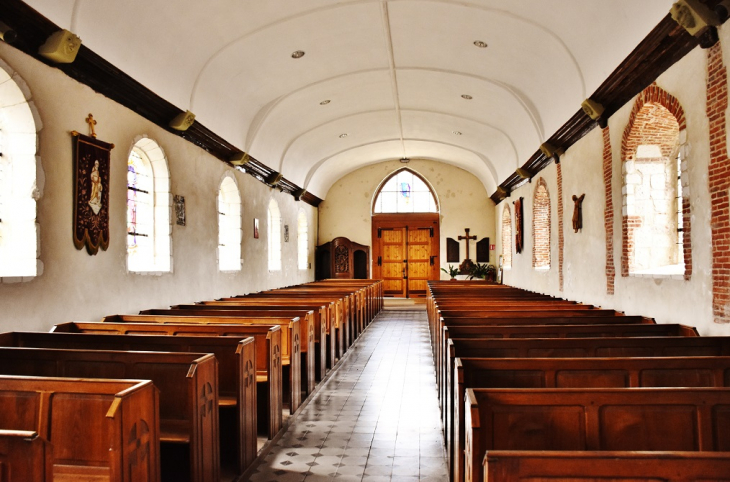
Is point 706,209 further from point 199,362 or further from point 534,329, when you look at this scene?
point 199,362

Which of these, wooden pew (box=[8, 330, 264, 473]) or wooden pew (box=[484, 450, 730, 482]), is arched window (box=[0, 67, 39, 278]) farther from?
wooden pew (box=[484, 450, 730, 482])

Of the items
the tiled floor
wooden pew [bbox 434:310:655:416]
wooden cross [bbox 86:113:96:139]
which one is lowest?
the tiled floor

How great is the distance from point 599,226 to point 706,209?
3.00 meters

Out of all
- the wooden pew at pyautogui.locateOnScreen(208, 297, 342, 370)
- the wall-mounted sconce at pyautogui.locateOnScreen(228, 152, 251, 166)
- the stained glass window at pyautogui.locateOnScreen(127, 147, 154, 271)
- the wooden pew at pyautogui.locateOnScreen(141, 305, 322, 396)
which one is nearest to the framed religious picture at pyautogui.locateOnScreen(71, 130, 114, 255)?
the wooden pew at pyautogui.locateOnScreen(141, 305, 322, 396)

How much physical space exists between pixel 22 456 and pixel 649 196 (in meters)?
7.06

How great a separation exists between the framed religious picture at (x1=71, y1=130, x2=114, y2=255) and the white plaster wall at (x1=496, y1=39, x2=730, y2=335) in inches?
228

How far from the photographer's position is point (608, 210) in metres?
7.75

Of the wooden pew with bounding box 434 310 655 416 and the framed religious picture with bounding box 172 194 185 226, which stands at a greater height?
the framed religious picture with bounding box 172 194 185 226

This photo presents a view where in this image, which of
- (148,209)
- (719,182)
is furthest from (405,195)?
(719,182)

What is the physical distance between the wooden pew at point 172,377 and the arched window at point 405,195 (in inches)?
654

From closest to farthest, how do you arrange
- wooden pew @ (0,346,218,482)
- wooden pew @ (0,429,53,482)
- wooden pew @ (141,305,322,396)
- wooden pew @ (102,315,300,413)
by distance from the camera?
wooden pew @ (0,429,53,482), wooden pew @ (0,346,218,482), wooden pew @ (102,315,300,413), wooden pew @ (141,305,322,396)

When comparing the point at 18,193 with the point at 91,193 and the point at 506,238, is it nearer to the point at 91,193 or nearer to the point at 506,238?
the point at 91,193

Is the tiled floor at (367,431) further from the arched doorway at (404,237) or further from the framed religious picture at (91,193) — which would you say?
the arched doorway at (404,237)

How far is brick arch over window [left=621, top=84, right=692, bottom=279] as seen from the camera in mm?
7012
